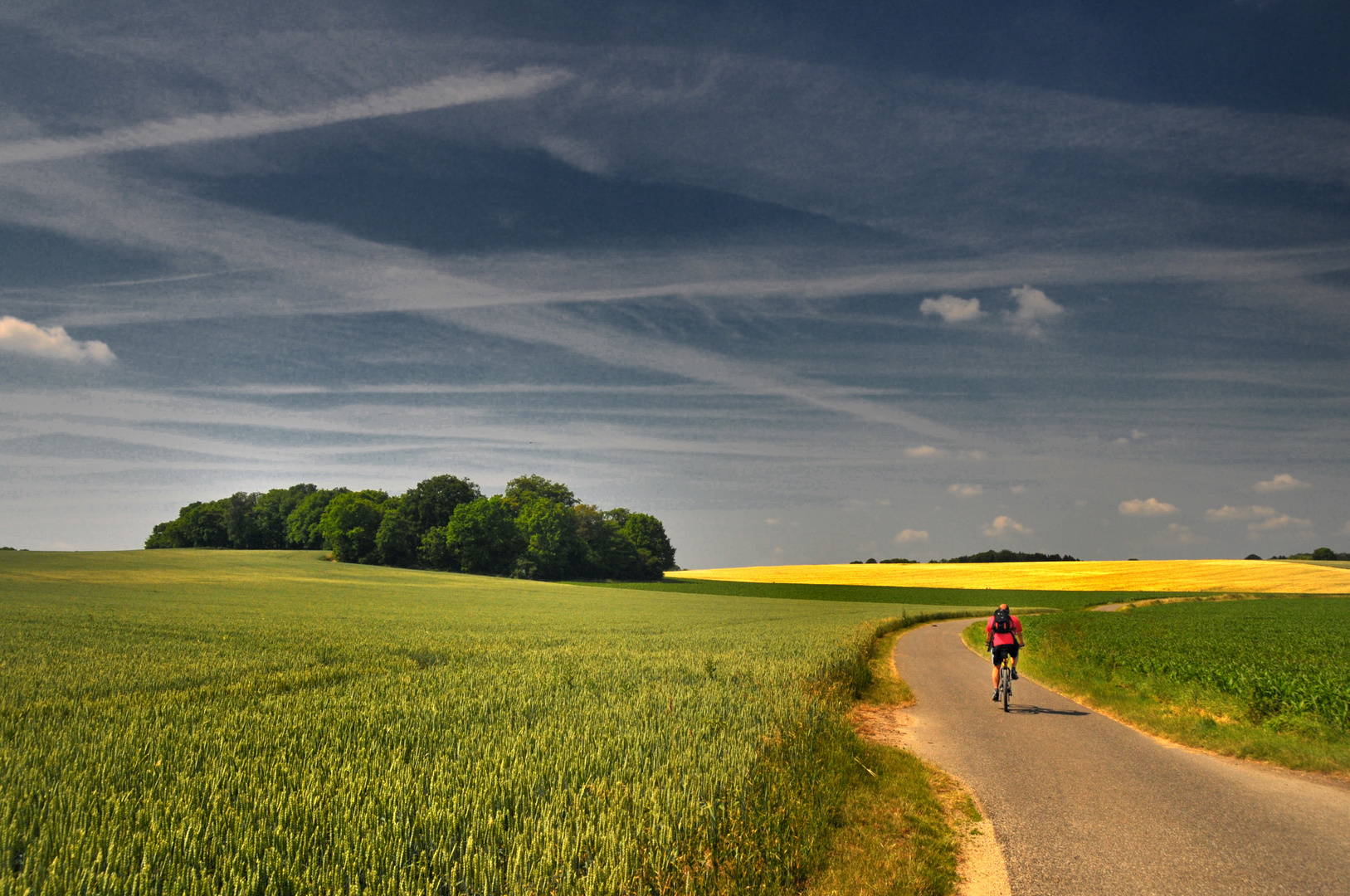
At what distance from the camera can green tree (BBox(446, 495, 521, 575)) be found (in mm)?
97250

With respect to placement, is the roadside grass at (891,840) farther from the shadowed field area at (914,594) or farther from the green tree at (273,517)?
the green tree at (273,517)

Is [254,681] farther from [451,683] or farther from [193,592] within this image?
[193,592]

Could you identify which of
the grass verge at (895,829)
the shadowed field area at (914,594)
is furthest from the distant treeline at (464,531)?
the grass verge at (895,829)

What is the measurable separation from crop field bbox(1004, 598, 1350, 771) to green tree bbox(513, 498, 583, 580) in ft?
253

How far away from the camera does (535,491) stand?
128 metres

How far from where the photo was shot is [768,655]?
1919 centimetres

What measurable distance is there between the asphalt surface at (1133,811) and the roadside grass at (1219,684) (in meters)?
0.90

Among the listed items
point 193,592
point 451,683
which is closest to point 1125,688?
point 451,683

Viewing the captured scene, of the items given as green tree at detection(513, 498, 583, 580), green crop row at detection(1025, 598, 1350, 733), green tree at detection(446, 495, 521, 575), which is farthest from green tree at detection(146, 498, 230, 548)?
green crop row at detection(1025, 598, 1350, 733)

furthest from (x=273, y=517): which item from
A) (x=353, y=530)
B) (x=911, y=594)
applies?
(x=911, y=594)

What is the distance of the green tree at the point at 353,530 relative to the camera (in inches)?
3959

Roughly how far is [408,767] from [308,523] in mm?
131122

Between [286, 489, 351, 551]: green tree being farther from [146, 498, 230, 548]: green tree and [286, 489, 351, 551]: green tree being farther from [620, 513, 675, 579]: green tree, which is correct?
[620, 513, 675, 579]: green tree

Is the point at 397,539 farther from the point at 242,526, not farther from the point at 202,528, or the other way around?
the point at 202,528
